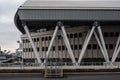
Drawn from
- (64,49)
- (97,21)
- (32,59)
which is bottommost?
(32,59)

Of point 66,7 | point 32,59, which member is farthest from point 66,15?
point 32,59

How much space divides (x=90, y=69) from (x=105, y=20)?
16.7m

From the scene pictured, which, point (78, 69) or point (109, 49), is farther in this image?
point (109, 49)

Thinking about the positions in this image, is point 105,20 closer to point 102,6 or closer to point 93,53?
point 102,6

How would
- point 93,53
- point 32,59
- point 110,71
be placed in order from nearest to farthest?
point 110,71, point 93,53, point 32,59

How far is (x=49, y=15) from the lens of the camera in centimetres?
7325

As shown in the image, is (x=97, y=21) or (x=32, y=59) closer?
(x=97, y=21)

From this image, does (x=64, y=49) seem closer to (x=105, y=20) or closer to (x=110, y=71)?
(x=105, y=20)

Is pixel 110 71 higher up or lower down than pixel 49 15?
lower down

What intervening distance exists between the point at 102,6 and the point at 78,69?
Answer: 19.3 metres

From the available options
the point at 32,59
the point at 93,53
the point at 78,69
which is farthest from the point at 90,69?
the point at 32,59

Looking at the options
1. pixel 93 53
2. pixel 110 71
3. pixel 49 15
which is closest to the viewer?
pixel 110 71

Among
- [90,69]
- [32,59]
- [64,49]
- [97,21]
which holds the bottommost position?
[32,59]

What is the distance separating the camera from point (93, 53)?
86312 millimetres
